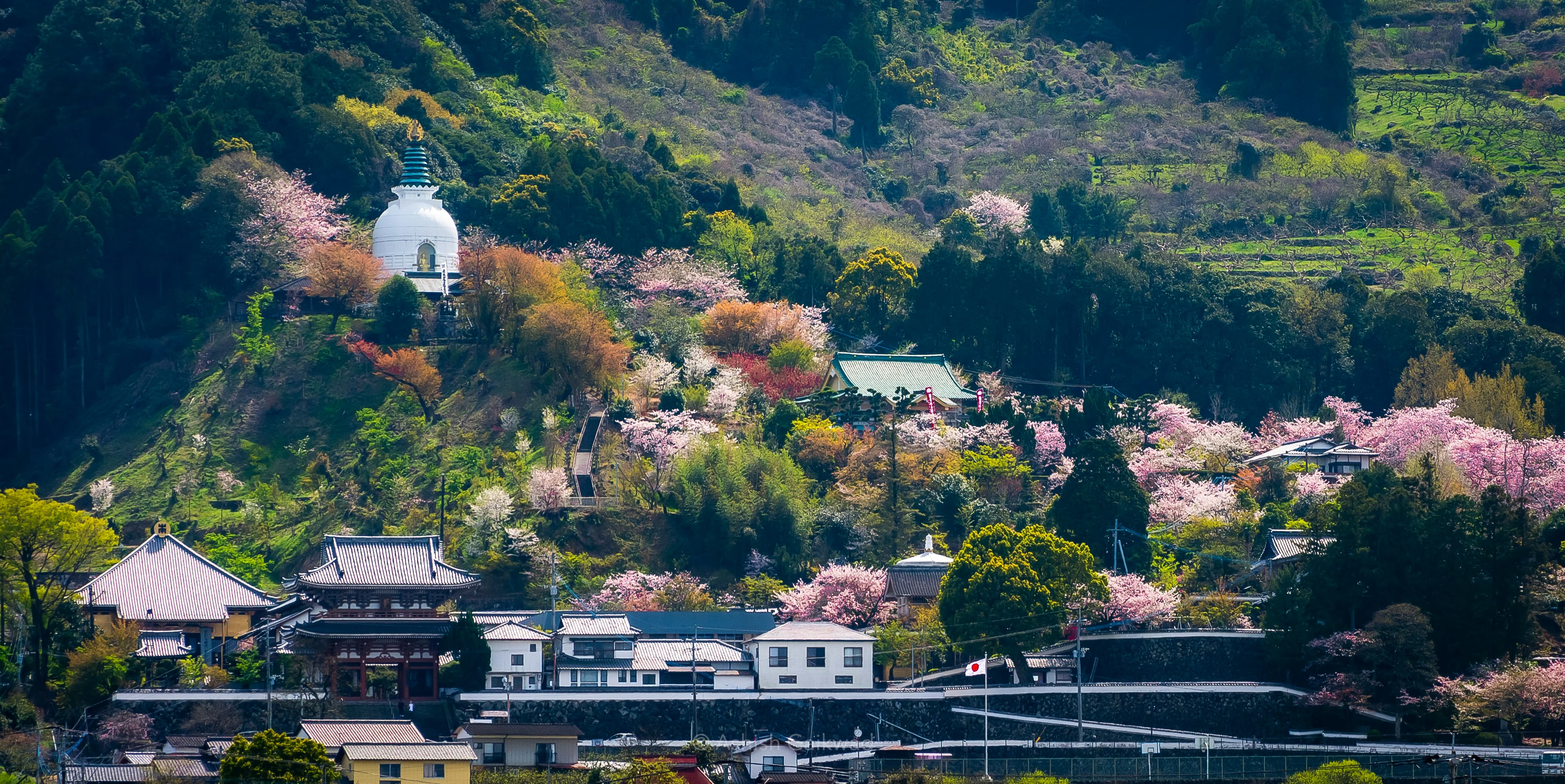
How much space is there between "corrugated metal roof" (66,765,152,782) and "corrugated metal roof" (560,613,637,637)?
13525mm

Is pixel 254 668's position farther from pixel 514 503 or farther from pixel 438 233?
pixel 438 233

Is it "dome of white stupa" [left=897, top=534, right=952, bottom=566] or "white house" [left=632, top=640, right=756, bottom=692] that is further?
"dome of white stupa" [left=897, top=534, right=952, bottom=566]

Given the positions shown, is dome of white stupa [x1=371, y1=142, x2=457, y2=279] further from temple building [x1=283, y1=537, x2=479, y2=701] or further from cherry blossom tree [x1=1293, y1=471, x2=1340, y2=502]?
cherry blossom tree [x1=1293, y1=471, x2=1340, y2=502]

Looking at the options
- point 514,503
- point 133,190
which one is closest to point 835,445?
point 514,503

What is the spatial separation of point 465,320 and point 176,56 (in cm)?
2240

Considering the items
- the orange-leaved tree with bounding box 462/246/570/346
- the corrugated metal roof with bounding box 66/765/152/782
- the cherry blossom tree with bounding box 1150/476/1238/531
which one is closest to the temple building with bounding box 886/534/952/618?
the cherry blossom tree with bounding box 1150/476/1238/531

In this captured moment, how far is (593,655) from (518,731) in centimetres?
617

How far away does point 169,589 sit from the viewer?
212 ft

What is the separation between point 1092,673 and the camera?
2542 inches

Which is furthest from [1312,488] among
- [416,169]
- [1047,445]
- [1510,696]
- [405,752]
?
[416,169]

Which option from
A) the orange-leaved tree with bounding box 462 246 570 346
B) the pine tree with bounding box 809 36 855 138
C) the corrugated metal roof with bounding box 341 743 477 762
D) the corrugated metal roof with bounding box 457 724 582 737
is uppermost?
the pine tree with bounding box 809 36 855 138

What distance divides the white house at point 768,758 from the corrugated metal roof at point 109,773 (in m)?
14.6

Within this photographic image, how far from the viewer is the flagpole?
2298 inches

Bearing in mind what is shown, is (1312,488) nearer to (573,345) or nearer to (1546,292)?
(1546,292)
